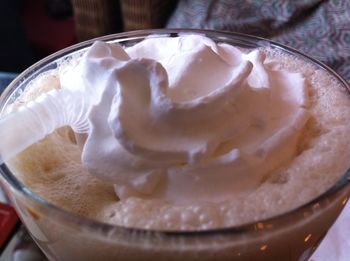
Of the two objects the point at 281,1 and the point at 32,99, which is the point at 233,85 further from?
the point at 281,1

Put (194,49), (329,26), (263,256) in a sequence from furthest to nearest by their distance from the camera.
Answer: (329,26) < (194,49) < (263,256)

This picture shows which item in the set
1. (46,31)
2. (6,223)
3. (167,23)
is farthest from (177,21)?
(6,223)

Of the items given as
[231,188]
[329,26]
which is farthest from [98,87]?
[329,26]

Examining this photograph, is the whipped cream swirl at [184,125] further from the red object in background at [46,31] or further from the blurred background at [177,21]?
the red object in background at [46,31]

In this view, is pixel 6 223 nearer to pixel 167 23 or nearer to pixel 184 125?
pixel 184 125

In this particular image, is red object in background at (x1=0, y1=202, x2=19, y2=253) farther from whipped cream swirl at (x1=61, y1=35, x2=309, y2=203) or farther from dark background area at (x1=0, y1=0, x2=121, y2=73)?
dark background area at (x1=0, y1=0, x2=121, y2=73)

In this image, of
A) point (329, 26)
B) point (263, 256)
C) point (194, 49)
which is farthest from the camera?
point (329, 26)

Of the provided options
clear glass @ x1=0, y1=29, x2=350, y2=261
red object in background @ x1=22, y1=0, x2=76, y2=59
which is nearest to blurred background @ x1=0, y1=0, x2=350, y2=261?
red object in background @ x1=22, y1=0, x2=76, y2=59
